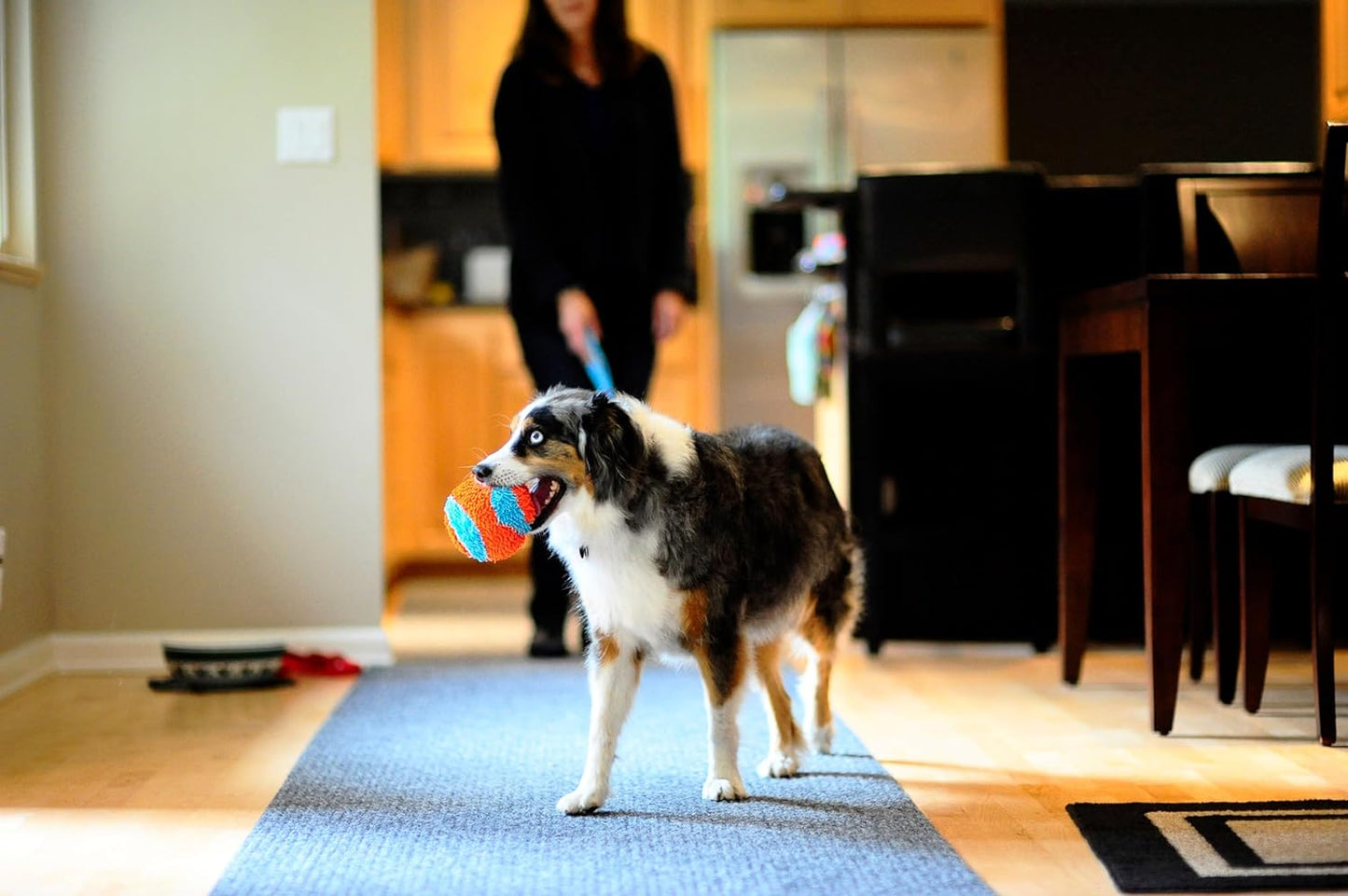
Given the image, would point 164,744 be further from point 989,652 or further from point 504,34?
point 504,34

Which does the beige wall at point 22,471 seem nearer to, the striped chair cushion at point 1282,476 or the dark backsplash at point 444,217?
the striped chair cushion at point 1282,476

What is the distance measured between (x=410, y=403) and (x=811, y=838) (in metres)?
4.14

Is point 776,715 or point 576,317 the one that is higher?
point 576,317

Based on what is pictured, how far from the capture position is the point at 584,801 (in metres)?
2.07

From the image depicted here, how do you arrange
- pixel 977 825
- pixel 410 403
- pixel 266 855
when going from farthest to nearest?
pixel 410 403
pixel 977 825
pixel 266 855

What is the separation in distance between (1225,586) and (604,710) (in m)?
1.35

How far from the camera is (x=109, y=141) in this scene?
3.53 m

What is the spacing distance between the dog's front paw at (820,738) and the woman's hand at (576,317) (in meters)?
1.19

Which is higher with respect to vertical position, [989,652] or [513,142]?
[513,142]

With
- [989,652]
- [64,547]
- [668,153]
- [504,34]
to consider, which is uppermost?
[504,34]

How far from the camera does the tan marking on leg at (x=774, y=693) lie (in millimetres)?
2348

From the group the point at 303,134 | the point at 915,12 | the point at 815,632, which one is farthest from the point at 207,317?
the point at 915,12

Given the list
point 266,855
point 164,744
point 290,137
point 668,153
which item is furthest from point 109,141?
point 266,855

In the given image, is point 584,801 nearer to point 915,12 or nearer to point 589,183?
point 589,183
